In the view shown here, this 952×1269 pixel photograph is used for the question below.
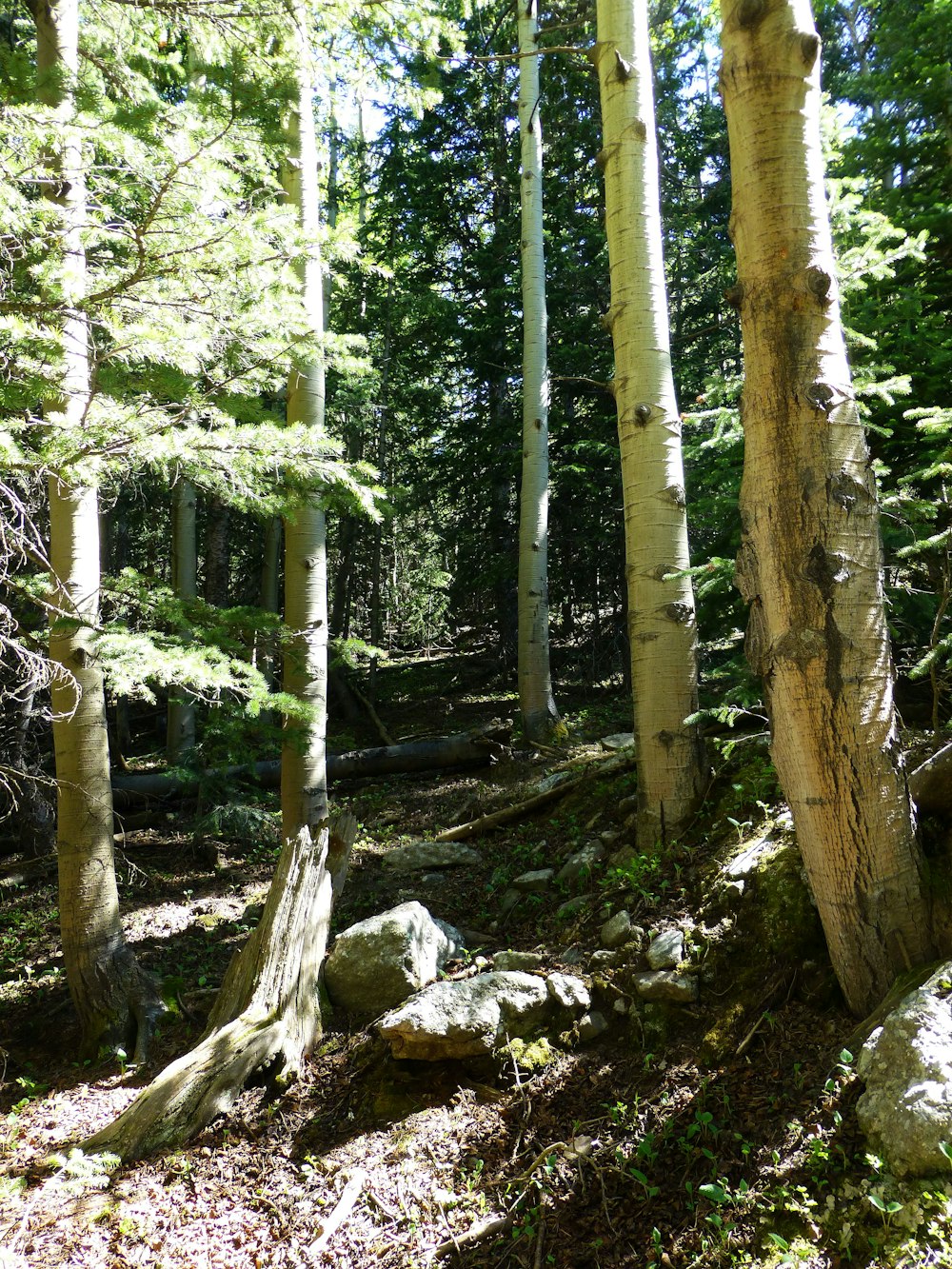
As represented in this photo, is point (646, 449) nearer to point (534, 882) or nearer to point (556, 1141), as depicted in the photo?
point (534, 882)

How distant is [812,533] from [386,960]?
350 cm

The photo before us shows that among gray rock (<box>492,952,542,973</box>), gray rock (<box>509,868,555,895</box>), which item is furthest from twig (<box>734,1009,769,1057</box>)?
gray rock (<box>509,868,555,895</box>)

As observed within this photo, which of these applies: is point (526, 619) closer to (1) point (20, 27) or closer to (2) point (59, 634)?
(2) point (59, 634)

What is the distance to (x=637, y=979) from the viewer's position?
152 inches

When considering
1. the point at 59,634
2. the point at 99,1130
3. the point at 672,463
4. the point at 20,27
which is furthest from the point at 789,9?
the point at 20,27

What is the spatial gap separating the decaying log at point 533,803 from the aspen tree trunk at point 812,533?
369cm

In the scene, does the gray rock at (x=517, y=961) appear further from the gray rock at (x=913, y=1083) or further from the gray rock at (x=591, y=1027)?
the gray rock at (x=913, y=1083)

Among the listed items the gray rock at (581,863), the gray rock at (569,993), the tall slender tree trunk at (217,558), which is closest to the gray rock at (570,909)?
the gray rock at (581,863)

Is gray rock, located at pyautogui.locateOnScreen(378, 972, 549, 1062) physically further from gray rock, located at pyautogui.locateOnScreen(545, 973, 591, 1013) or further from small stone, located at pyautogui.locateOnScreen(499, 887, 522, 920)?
small stone, located at pyautogui.locateOnScreen(499, 887, 522, 920)

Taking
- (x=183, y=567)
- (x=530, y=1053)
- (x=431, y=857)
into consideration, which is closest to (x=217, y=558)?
(x=183, y=567)

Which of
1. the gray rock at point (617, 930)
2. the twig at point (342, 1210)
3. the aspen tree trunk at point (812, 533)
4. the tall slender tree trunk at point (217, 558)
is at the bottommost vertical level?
the twig at point (342, 1210)

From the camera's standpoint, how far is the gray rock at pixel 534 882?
5684 mm

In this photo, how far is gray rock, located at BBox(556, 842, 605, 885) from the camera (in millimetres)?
5355

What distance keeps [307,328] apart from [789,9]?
362 cm
